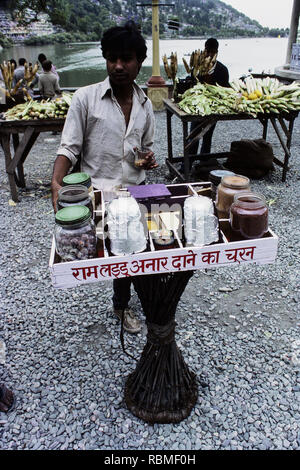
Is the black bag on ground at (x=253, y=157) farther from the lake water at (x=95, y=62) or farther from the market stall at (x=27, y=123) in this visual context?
the lake water at (x=95, y=62)

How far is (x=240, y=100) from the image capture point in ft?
16.5

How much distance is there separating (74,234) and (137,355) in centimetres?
150

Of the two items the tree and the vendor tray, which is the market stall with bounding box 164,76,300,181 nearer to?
the vendor tray

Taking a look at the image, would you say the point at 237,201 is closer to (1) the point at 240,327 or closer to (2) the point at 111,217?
(2) the point at 111,217

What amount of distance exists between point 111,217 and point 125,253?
160mm

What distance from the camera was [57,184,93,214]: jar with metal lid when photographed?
1501 mm

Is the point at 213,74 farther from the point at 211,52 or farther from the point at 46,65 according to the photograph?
the point at 46,65

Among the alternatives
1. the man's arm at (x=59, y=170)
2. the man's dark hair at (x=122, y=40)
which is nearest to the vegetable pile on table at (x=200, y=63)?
the man's dark hair at (x=122, y=40)

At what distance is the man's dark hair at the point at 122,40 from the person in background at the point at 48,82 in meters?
7.44

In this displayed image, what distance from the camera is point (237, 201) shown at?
1.54m

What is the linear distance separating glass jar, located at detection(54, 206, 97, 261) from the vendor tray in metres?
0.05

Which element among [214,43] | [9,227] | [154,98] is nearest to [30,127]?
[9,227]

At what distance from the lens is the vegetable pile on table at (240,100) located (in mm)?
4957

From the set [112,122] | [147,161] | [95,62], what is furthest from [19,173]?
[95,62]
